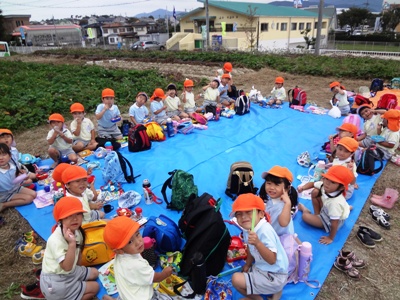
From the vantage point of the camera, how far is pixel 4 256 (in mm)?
3348

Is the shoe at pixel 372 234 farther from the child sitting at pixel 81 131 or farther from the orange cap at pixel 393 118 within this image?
the child sitting at pixel 81 131

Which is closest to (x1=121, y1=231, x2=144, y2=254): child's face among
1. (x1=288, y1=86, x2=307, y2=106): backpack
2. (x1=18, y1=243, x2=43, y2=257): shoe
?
(x1=18, y1=243, x2=43, y2=257): shoe

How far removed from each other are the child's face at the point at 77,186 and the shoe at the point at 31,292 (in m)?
1.01

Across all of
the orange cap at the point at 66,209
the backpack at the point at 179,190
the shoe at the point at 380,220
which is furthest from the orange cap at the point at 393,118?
the orange cap at the point at 66,209

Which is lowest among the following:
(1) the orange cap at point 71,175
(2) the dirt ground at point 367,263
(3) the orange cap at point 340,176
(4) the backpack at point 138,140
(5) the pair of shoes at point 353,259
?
(2) the dirt ground at point 367,263

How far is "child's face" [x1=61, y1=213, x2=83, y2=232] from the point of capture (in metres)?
2.48

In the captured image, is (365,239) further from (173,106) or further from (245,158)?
(173,106)

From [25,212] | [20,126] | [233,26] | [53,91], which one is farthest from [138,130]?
[233,26]

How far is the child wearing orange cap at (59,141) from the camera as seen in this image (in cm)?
493

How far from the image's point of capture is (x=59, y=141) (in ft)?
17.1

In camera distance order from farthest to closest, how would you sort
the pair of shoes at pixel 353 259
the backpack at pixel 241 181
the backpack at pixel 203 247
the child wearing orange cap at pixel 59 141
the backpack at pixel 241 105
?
the backpack at pixel 241 105 → the child wearing orange cap at pixel 59 141 → the backpack at pixel 241 181 → the pair of shoes at pixel 353 259 → the backpack at pixel 203 247

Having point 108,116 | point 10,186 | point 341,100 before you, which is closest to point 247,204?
point 10,186

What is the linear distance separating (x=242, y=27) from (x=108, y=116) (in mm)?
28935

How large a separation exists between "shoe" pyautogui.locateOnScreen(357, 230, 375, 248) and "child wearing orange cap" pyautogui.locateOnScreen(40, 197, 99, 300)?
3289mm
